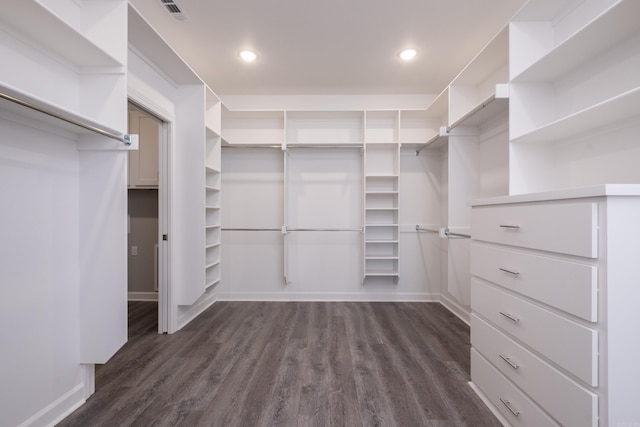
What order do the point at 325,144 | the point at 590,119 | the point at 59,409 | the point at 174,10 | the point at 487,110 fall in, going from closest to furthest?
the point at 590,119
the point at 59,409
the point at 174,10
the point at 487,110
the point at 325,144

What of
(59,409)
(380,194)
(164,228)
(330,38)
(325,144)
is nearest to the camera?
(59,409)

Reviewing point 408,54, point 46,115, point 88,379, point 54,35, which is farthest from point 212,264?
point 408,54

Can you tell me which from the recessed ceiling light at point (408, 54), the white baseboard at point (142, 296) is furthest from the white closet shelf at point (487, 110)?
the white baseboard at point (142, 296)

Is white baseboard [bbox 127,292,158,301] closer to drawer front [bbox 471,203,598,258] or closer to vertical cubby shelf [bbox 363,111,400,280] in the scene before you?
vertical cubby shelf [bbox 363,111,400,280]

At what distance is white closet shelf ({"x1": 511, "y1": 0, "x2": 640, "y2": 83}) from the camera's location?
3.69 feet

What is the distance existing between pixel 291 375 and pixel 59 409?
1218 millimetres

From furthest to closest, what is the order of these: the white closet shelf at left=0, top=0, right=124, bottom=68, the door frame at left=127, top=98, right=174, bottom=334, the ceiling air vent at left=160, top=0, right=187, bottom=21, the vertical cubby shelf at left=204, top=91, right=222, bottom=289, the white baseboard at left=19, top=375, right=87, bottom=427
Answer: the vertical cubby shelf at left=204, top=91, right=222, bottom=289 < the door frame at left=127, top=98, right=174, bottom=334 < the ceiling air vent at left=160, top=0, right=187, bottom=21 < the white baseboard at left=19, top=375, right=87, bottom=427 < the white closet shelf at left=0, top=0, right=124, bottom=68

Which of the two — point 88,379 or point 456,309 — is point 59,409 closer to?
point 88,379

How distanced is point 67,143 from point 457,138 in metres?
2.88

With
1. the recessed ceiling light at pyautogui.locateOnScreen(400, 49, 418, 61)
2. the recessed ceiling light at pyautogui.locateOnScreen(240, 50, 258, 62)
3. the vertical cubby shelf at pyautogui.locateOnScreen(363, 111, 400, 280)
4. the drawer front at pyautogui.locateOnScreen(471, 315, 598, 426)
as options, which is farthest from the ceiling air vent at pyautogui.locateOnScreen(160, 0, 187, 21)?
the drawer front at pyautogui.locateOnScreen(471, 315, 598, 426)

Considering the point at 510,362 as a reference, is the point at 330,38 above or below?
above

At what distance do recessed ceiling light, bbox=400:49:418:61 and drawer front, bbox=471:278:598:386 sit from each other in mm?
2097

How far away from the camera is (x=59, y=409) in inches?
54.4

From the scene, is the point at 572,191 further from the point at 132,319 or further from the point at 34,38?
the point at 132,319
